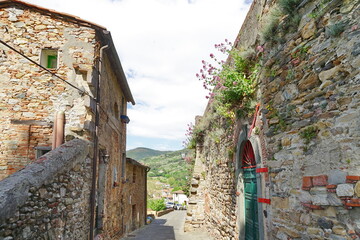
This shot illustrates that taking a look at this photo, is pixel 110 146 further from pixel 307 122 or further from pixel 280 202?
pixel 307 122

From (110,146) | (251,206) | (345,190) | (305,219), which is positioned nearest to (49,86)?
(110,146)

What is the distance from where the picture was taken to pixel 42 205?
148 inches

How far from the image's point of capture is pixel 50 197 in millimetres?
4020

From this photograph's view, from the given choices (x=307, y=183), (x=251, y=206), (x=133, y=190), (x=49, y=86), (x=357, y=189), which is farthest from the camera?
(x=133, y=190)

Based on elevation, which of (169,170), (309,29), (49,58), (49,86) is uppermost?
(49,58)

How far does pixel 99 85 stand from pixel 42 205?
3595 millimetres

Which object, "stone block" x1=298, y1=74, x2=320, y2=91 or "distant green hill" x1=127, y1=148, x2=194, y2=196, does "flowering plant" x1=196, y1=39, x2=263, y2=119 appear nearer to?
"stone block" x1=298, y1=74, x2=320, y2=91

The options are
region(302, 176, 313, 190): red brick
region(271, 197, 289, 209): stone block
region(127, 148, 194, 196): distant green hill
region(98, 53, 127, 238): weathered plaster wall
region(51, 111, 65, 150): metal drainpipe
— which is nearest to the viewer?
region(302, 176, 313, 190): red brick

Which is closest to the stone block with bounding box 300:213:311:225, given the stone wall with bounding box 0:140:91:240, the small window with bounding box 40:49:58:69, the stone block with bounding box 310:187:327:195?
the stone block with bounding box 310:187:327:195

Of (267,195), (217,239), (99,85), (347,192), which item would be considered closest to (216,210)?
(217,239)

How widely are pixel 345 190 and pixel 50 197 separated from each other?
3891 mm

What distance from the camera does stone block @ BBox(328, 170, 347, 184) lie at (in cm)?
270

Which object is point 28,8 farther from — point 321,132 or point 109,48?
point 321,132

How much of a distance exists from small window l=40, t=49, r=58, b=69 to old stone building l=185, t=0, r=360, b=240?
15.1ft
